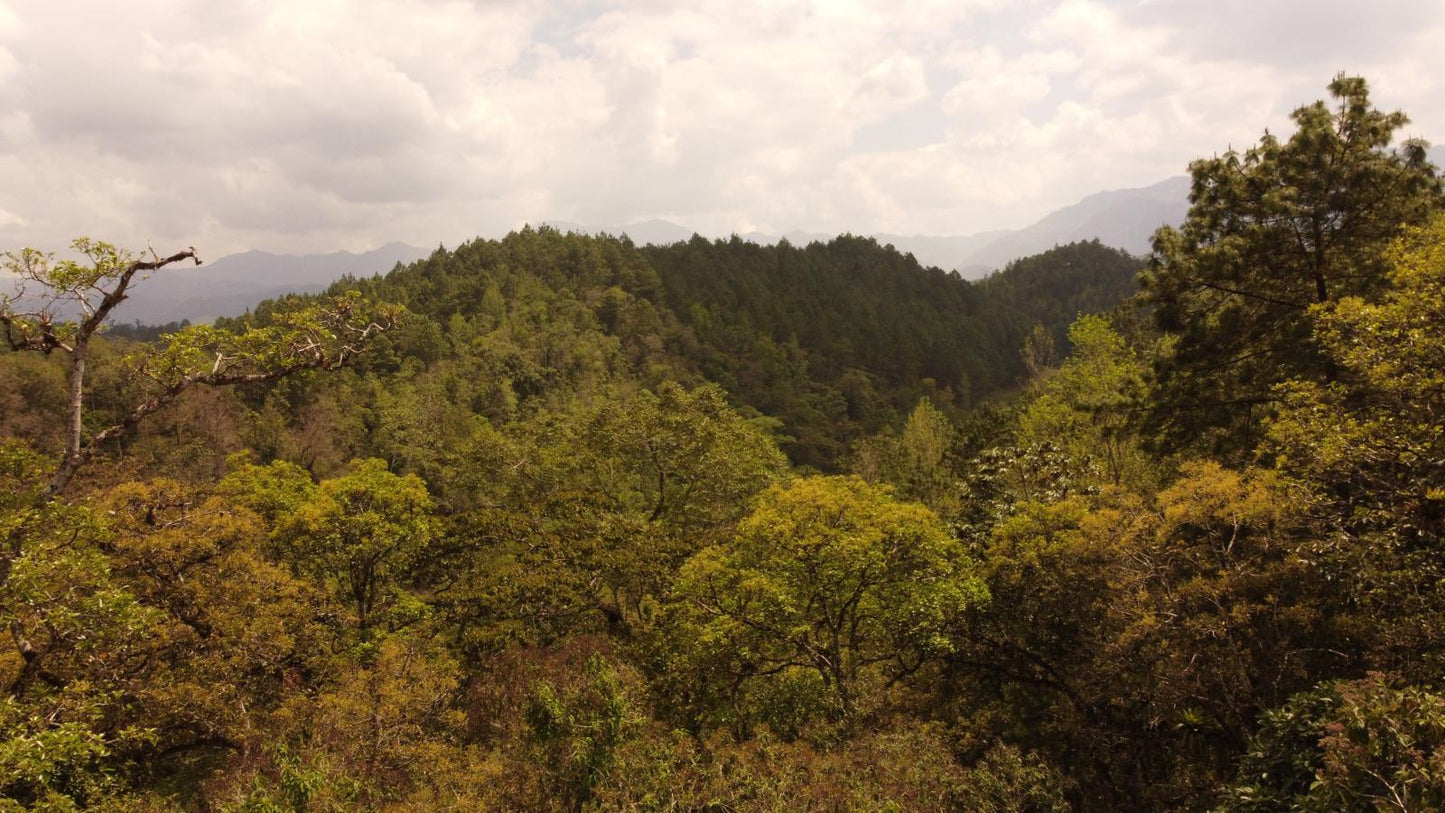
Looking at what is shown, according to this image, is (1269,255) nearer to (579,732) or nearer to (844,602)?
(844,602)

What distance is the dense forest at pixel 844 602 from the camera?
30.1ft

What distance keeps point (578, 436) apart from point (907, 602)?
72.1ft

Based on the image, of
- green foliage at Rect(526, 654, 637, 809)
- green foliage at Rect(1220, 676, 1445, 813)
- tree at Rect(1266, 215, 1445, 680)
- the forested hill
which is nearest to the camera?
green foliage at Rect(1220, 676, 1445, 813)

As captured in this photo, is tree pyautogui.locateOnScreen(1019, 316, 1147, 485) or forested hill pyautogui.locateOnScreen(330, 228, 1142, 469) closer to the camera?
tree pyautogui.locateOnScreen(1019, 316, 1147, 485)

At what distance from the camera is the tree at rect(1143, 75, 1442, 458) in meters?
15.3

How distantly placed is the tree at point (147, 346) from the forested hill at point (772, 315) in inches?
2340

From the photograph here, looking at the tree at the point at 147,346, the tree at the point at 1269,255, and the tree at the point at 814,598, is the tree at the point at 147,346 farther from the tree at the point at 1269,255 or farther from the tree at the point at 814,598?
the tree at the point at 1269,255

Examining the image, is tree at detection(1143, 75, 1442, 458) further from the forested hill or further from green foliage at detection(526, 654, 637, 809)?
the forested hill

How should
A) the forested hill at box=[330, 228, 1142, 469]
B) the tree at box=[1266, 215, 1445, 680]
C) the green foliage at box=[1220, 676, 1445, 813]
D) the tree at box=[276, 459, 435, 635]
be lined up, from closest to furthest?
the green foliage at box=[1220, 676, 1445, 813] → the tree at box=[1266, 215, 1445, 680] → the tree at box=[276, 459, 435, 635] → the forested hill at box=[330, 228, 1142, 469]

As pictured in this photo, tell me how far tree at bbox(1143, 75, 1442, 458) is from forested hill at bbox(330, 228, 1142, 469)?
172 ft

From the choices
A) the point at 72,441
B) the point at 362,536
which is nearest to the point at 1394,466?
the point at 72,441

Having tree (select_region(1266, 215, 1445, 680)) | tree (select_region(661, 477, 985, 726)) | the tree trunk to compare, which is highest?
the tree trunk

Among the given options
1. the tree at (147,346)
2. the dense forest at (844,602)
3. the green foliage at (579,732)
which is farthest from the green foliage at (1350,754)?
the tree at (147,346)

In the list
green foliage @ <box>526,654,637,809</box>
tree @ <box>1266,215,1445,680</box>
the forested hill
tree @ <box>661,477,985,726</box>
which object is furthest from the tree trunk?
the forested hill
